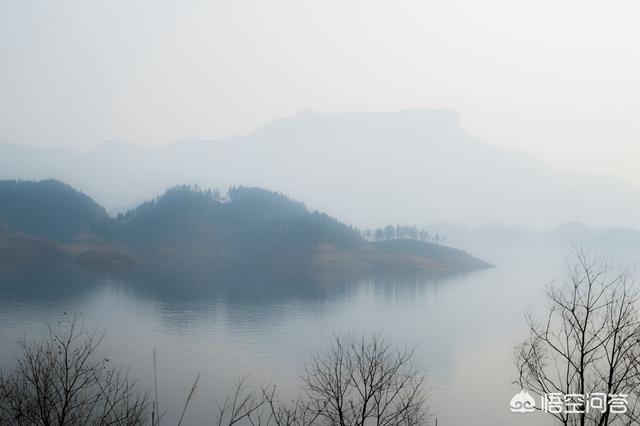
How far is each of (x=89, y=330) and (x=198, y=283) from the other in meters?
38.6

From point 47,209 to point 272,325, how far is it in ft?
394

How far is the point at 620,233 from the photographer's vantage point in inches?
7790

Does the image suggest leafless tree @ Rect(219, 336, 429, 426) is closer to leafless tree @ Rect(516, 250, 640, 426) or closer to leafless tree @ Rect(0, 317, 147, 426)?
leafless tree @ Rect(0, 317, 147, 426)

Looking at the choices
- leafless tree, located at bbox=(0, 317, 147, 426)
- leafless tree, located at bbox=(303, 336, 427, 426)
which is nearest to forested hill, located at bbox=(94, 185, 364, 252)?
leafless tree, located at bbox=(303, 336, 427, 426)

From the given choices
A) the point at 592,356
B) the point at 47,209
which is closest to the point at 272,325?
the point at 592,356

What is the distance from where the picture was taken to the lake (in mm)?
30844

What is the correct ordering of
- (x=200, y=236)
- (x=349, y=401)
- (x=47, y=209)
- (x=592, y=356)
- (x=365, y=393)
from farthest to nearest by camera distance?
(x=47, y=209), (x=200, y=236), (x=349, y=401), (x=365, y=393), (x=592, y=356)

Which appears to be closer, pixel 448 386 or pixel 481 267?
pixel 448 386

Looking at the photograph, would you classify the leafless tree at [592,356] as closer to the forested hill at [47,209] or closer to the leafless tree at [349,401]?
the leafless tree at [349,401]

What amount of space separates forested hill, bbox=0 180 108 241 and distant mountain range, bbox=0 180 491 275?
0.85 feet

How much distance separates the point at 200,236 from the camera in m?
138

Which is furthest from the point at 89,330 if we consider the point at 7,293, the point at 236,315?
the point at 7,293

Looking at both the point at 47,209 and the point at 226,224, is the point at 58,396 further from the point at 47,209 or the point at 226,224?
the point at 47,209

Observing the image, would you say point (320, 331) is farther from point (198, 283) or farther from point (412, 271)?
point (412, 271)
